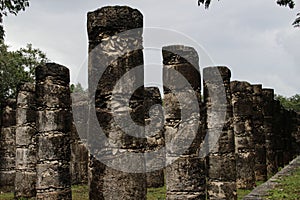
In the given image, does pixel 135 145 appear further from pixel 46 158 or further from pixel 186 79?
pixel 46 158

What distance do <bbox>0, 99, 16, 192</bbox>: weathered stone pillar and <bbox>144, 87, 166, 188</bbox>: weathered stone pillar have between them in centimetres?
497

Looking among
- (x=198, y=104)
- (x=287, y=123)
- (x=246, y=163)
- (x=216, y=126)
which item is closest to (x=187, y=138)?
(x=198, y=104)

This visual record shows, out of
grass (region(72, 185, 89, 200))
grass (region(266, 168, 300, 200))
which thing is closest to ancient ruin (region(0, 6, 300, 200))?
grass (region(72, 185, 89, 200))

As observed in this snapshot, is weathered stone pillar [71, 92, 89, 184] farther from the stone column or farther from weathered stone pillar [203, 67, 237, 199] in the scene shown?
the stone column

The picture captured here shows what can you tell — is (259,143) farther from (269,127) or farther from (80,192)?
(80,192)

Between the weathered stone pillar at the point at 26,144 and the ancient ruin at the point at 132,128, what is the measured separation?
31 millimetres

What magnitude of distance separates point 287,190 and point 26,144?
327 inches

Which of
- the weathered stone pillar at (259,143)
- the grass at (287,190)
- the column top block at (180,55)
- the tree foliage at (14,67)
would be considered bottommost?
the grass at (287,190)

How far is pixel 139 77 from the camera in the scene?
635 centimetres

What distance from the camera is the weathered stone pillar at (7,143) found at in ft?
57.0

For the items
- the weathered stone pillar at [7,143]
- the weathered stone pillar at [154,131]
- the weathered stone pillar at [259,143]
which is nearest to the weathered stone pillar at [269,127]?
the weathered stone pillar at [259,143]

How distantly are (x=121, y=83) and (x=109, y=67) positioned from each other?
0.26 meters

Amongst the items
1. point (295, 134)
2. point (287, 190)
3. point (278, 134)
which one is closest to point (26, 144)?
point (287, 190)

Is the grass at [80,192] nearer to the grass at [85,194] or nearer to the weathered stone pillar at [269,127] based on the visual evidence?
the grass at [85,194]
